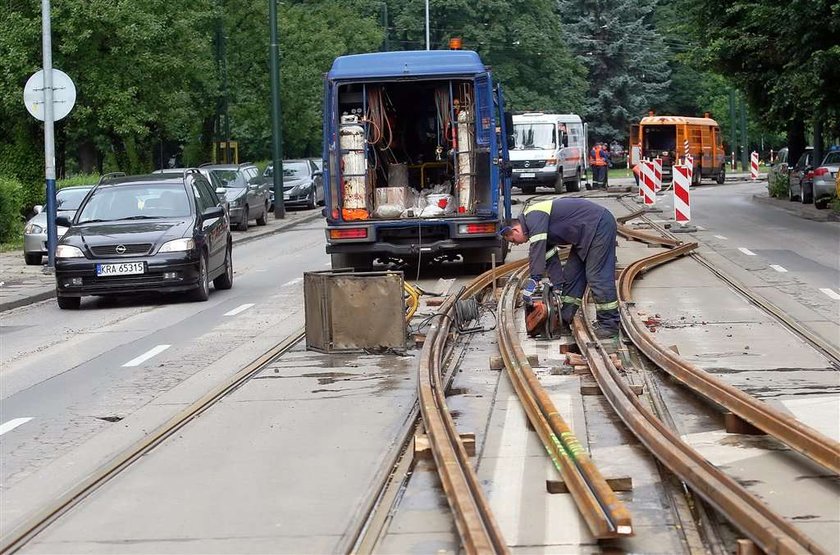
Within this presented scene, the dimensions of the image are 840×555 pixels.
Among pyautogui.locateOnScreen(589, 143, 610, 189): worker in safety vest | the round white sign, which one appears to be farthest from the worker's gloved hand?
pyautogui.locateOnScreen(589, 143, 610, 189): worker in safety vest

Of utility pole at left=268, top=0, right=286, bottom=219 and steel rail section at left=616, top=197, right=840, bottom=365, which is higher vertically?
utility pole at left=268, top=0, right=286, bottom=219

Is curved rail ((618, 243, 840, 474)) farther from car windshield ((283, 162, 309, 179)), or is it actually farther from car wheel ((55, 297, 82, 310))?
car windshield ((283, 162, 309, 179))

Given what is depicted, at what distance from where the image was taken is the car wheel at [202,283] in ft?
58.1

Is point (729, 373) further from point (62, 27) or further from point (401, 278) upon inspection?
point (62, 27)

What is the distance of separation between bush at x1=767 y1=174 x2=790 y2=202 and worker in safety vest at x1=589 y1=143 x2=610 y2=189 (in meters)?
9.56

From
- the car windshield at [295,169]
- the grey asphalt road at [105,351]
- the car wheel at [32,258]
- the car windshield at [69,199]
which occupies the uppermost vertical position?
the car windshield at [295,169]

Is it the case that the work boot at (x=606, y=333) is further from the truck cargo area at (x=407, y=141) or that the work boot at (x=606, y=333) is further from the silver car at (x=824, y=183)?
the silver car at (x=824, y=183)

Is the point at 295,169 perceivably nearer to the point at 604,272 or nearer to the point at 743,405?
the point at 604,272

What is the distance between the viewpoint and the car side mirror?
18484 millimetres

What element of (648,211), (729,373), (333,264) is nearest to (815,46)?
(648,211)

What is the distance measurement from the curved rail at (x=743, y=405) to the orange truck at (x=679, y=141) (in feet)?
141

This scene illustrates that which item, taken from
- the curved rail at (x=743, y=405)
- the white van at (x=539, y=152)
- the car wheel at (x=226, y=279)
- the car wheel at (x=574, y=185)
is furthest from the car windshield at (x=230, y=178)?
the curved rail at (x=743, y=405)

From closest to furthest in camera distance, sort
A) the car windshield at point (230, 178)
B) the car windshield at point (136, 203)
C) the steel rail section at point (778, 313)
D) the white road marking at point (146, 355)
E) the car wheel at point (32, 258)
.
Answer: the steel rail section at point (778, 313), the white road marking at point (146, 355), the car windshield at point (136, 203), the car wheel at point (32, 258), the car windshield at point (230, 178)

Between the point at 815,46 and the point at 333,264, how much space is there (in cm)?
1385
